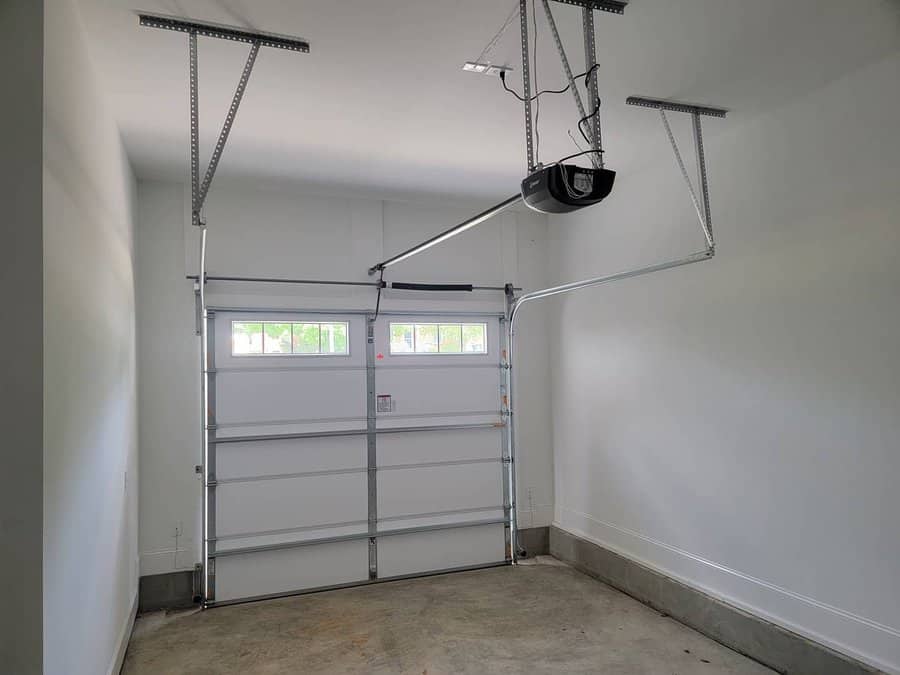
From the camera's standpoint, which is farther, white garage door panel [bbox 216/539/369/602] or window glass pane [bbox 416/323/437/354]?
window glass pane [bbox 416/323/437/354]

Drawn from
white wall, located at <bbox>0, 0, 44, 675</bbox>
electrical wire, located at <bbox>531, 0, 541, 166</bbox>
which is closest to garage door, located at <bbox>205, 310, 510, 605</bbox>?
electrical wire, located at <bbox>531, 0, 541, 166</bbox>

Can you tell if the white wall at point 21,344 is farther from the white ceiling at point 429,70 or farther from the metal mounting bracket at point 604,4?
the metal mounting bracket at point 604,4

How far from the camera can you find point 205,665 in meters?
3.77

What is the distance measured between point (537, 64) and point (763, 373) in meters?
2.25

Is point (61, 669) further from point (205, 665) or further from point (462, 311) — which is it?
point (462, 311)

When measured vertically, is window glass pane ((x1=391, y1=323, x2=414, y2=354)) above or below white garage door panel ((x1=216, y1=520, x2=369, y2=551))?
above

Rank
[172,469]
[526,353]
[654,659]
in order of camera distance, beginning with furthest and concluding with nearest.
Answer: [526,353] → [172,469] → [654,659]

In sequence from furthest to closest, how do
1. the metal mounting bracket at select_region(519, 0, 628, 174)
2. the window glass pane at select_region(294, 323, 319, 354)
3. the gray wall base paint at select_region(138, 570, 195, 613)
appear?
1. the window glass pane at select_region(294, 323, 319, 354)
2. the gray wall base paint at select_region(138, 570, 195, 613)
3. the metal mounting bracket at select_region(519, 0, 628, 174)

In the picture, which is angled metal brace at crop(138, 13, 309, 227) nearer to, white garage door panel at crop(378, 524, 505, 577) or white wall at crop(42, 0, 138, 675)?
white wall at crop(42, 0, 138, 675)

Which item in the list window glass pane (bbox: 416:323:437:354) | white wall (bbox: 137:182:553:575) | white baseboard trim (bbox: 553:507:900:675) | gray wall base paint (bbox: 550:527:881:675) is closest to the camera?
white baseboard trim (bbox: 553:507:900:675)

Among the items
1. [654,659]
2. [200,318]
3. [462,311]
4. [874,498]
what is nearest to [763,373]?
[874,498]

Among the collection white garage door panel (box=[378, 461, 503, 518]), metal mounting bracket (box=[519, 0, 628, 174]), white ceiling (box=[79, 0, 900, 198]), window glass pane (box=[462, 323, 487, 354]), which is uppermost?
white ceiling (box=[79, 0, 900, 198])

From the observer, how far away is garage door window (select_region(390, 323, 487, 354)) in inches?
218

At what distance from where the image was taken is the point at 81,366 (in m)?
2.55
